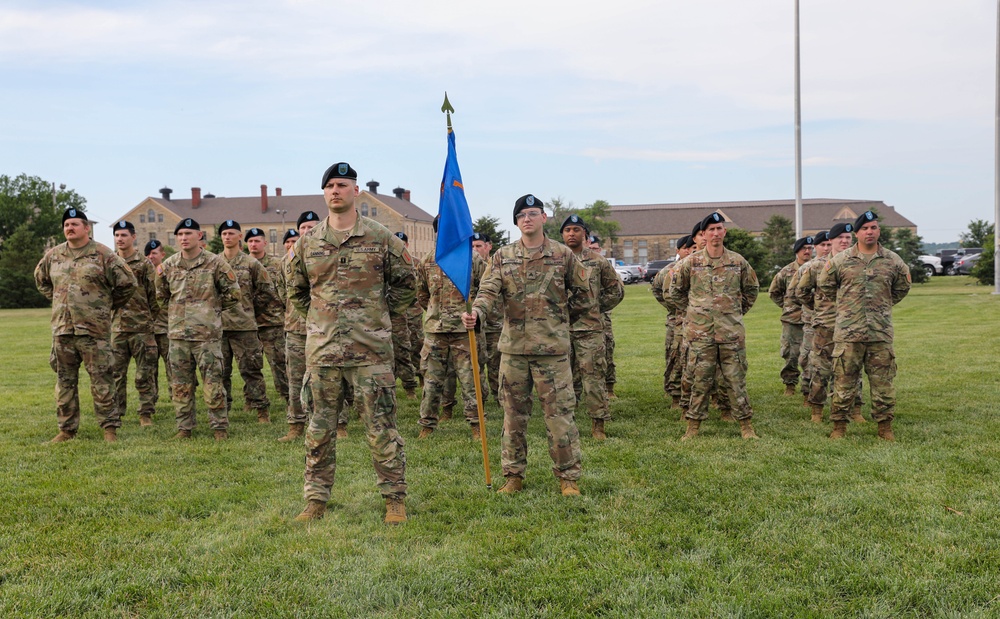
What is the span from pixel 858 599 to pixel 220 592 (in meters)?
3.51

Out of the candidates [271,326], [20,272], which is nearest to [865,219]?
[271,326]

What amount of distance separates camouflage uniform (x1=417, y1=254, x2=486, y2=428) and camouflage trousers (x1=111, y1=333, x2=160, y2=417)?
3598 millimetres

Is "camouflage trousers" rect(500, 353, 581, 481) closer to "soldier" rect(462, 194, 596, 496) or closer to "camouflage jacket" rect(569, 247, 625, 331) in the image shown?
"soldier" rect(462, 194, 596, 496)

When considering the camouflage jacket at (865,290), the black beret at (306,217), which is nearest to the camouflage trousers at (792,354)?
the camouflage jacket at (865,290)

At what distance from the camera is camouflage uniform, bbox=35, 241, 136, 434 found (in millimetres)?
8391

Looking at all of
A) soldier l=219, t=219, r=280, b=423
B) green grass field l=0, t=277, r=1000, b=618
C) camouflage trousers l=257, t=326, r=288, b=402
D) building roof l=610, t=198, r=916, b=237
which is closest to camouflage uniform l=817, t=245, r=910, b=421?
green grass field l=0, t=277, r=1000, b=618

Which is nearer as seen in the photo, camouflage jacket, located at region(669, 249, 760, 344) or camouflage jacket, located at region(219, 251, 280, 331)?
camouflage jacket, located at region(669, 249, 760, 344)

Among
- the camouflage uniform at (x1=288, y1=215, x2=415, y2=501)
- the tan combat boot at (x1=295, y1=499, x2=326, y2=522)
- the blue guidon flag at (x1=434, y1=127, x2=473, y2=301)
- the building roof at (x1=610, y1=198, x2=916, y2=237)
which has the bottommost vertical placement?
the tan combat boot at (x1=295, y1=499, x2=326, y2=522)

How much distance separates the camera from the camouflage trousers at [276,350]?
10.6 m

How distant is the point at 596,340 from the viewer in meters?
8.72

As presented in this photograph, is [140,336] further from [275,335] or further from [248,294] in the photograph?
[275,335]

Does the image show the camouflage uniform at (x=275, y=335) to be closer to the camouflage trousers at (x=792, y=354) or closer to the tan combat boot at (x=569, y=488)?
the tan combat boot at (x=569, y=488)

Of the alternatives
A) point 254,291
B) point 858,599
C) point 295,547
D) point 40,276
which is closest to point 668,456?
point 858,599

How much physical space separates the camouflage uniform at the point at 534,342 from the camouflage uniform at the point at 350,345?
37.7 inches
